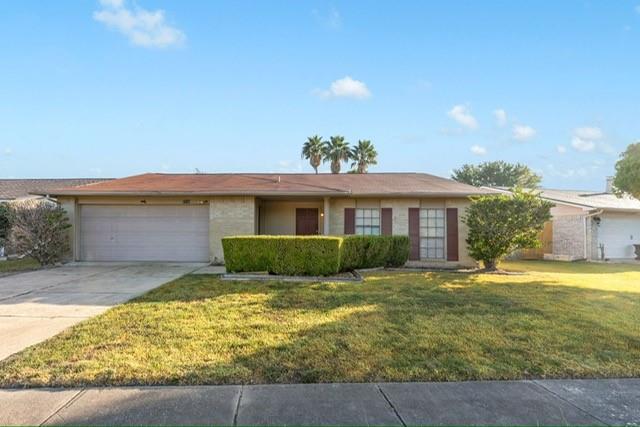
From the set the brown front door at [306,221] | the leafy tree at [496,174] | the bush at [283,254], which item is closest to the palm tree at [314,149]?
the brown front door at [306,221]

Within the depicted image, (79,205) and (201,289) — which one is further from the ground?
(79,205)

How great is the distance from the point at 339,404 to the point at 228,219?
36.2 ft

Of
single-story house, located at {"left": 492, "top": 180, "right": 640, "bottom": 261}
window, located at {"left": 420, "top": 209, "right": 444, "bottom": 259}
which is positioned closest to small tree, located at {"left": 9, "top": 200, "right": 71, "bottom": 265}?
window, located at {"left": 420, "top": 209, "right": 444, "bottom": 259}

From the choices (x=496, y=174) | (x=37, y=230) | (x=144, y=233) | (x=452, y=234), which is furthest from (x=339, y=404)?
(x=496, y=174)

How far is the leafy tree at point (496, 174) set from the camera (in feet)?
153

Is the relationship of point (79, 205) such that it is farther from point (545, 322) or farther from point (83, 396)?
point (545, 322)

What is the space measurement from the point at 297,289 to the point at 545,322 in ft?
15.9

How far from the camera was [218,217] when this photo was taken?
1341cm

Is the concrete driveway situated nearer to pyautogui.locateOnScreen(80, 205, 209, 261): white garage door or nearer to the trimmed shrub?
pyautogui.locateOnScreen(80, 205, 209, 261): white garage door

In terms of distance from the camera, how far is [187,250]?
44.9 feet

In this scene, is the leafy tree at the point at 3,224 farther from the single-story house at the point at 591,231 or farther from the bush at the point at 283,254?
the single-story house at the point at 591,231

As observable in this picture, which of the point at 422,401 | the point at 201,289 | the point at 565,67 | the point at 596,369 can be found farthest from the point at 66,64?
the point at 565,67

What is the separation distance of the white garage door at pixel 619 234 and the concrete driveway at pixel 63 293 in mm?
19056

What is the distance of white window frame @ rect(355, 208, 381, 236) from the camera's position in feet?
46.1
